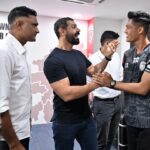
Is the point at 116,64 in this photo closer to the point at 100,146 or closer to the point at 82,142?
the point at 100,146

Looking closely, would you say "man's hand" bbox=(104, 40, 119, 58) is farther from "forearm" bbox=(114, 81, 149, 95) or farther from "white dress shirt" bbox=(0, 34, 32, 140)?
"white dress shirt" bbox=(0, 34, 32, 140)

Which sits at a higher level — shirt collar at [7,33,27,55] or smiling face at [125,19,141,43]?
smiling face at [125,19,141,43]

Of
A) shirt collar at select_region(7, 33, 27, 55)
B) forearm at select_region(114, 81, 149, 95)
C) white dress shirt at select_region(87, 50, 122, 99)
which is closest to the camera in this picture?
shirt collar at select_region(7, 33, 27, 55)

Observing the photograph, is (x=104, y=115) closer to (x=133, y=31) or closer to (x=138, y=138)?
(x=138, y=138)

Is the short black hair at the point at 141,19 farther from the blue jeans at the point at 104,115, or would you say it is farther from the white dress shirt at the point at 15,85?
the blue jeans at the point at 104,115

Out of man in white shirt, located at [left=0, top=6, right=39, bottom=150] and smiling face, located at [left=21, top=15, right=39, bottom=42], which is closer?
man in white shirt, located at [left=0, top=6, right=39, bottom=150]

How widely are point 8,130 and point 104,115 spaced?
1.77 m

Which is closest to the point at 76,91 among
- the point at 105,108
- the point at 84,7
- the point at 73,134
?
the point at 73,134

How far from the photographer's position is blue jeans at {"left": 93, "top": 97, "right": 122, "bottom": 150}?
288 cm

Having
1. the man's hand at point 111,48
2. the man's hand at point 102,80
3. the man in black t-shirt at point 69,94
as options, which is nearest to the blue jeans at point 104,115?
the man in black t-shirt at point 69,94

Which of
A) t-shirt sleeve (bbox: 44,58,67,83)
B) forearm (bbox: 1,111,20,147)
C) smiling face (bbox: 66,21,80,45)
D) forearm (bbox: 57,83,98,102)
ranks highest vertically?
smiling face (bbox: 66,21,80,45)

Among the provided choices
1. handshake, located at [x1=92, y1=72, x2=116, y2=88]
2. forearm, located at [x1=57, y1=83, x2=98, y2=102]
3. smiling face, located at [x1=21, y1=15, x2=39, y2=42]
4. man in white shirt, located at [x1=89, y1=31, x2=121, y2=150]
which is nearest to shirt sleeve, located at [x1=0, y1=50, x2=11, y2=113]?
smiling face, located at [x1=21, y1=15, x2=39, y2=42]

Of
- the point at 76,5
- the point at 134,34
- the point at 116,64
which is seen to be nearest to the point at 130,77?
the point at 134,34

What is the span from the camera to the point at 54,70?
1.87 metres
